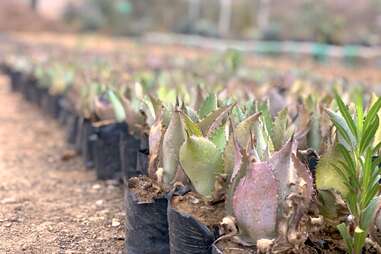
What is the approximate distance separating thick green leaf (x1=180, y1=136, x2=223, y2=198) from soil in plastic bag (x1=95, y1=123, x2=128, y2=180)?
5.30ft

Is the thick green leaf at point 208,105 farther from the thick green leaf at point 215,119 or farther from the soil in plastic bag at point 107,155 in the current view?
the soil in plastic bag at point 107,155

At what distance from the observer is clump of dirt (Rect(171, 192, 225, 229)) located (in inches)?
69.7

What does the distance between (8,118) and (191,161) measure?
14.5 feet

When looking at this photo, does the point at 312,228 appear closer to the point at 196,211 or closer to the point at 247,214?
the point at 247,214

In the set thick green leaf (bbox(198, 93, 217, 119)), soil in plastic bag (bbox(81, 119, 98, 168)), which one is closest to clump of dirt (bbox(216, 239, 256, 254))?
thick green leaf (bbox(198, 93, 217, 119))

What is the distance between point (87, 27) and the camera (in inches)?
953

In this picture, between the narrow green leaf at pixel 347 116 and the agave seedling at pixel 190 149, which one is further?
the agave seedling at pixel 190 149

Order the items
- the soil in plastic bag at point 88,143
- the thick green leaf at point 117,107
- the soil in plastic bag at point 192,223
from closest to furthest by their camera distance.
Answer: the soil in plastic bag at point 192,223
the thick green leaf at point 117,107
the soil in plastic bag at point 88,143

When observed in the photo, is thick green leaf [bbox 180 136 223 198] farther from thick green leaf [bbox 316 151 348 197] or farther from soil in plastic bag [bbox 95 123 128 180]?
soil in plastic bag [bbox 95 123 128 180]

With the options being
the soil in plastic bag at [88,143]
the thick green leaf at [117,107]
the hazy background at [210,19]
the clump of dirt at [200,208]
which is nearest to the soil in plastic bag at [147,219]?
the clump of dirt at [200,208]

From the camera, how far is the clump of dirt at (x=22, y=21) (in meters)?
23.3

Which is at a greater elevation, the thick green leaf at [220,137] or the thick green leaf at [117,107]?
the thick green leaf at [220,137]

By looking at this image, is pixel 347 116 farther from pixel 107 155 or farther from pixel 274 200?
pixel 107 155

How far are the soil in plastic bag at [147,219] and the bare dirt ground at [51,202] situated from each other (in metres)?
0.25
